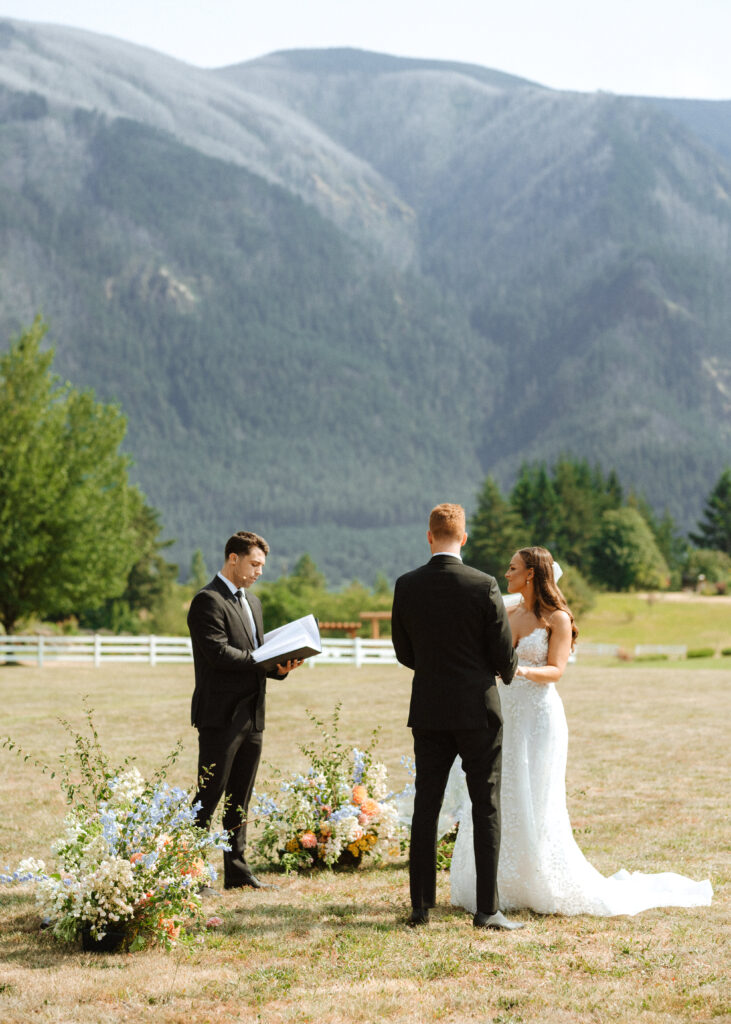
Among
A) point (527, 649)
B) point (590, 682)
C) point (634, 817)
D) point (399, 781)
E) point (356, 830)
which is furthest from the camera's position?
point (590, 682)

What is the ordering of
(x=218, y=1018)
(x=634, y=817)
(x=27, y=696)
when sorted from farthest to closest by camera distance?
(x=27, y=696) → (x=634, y=817) → (x=218, y=1018)

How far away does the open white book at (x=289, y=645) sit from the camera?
6.73 m

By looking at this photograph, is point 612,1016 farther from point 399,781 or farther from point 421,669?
point 399,781

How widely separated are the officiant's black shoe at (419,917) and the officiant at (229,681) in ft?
4.01

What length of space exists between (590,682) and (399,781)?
1753cm

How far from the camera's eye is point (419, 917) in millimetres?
6301

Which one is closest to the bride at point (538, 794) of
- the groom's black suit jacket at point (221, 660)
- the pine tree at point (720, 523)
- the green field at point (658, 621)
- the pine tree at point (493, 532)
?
the groom's black suit jacket at point (221, 660)

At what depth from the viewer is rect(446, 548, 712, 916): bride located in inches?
256

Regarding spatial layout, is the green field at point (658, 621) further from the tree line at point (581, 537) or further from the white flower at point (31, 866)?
the white flower at point (31, 866)

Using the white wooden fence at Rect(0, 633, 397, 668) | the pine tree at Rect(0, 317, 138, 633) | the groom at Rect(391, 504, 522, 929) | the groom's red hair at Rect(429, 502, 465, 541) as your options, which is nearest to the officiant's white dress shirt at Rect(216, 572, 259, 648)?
the groom at Rect(391, 504, 522, 929)

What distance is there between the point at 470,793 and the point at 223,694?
161 centimetres

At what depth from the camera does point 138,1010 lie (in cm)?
497

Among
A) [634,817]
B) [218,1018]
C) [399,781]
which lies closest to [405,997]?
[218,1018]

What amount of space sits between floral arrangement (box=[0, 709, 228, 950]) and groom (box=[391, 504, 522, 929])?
125 cm
